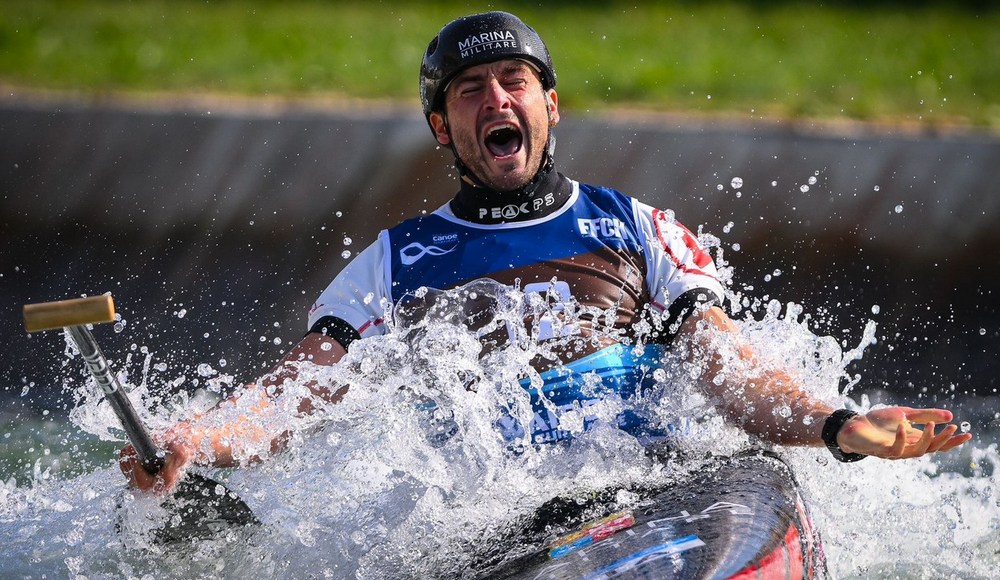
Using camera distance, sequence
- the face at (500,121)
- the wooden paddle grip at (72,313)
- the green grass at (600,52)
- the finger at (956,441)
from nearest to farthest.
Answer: the wooden paddle grip at (72,313)
the finger at (956,441)
the face at (500,121)
the green grass at (600,52)

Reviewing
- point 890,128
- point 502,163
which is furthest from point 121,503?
point 890,128

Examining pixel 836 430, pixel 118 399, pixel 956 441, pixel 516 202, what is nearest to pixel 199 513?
pixel 118 399

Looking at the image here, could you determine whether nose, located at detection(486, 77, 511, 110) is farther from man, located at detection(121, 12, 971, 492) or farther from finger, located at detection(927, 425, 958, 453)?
finger, located at detection(927, 425, 958, 453)

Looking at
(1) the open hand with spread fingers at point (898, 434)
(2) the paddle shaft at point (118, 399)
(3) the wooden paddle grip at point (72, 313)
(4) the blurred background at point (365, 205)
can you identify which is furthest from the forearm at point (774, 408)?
(4) the blurred background at point (365, 205)

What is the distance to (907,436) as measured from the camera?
273cm

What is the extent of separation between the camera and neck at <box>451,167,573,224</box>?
3562mm

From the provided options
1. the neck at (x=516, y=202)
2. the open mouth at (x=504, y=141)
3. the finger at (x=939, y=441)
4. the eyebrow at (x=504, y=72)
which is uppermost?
the eyebrow at (x=504, y=72)

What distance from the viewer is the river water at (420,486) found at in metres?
3.04

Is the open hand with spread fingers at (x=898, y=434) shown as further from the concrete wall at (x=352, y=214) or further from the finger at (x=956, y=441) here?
the concrete wall at (x=352, y=214)

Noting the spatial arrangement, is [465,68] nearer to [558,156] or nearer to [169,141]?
[558,156]

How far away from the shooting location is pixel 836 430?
9.73ft

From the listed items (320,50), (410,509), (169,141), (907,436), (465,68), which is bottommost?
(907,436)

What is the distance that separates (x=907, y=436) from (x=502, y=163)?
1.42m

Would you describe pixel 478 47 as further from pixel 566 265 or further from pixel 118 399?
pixel 118 399
